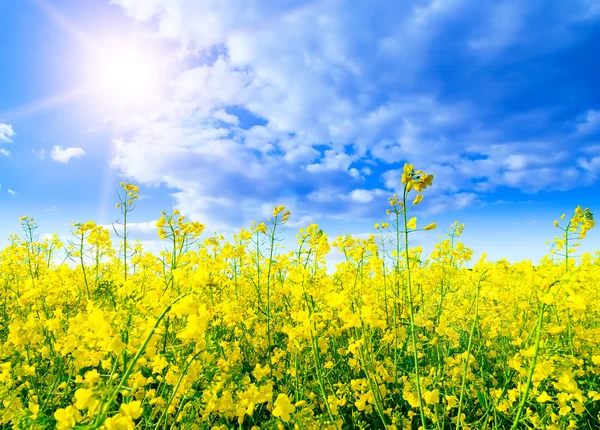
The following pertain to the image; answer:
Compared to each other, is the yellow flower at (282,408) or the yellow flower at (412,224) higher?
the yellow flower at (412,224)

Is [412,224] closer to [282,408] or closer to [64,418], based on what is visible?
[282,408]

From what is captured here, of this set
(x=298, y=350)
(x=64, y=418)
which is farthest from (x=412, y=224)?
(x=64, y=418)

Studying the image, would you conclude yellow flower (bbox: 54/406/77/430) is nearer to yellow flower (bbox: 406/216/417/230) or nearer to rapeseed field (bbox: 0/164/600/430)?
rapeseed field (bbox: 0/164/600/430)

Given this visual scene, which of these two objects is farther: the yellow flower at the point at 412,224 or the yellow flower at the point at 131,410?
the yellow flower at the point at 412,224

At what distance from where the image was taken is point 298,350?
305 centimetres

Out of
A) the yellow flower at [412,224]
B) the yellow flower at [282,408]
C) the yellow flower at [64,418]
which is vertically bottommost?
the yellow flower at [282,408]

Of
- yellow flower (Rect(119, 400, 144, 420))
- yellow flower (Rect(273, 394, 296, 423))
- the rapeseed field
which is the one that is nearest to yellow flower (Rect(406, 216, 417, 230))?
the rapeseed field

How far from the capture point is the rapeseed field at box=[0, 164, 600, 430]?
1.88 m

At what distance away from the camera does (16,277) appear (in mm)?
7660

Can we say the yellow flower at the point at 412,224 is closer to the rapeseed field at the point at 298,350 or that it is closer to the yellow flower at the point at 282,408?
the rapeseed field at the point at 298,350

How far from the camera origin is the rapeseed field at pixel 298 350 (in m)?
1.88

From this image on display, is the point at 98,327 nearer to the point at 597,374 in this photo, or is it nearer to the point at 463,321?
the point at 463,321

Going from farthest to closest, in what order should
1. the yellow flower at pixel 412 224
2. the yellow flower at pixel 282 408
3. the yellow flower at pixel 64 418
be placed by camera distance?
the yellow flower at pixel 412 224, the yellow flower at pixel 282 408, the yellow flower at pixel 64 418

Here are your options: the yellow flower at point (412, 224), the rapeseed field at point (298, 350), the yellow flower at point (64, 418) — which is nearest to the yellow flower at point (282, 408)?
the rapeseed field at point (298, 350)
